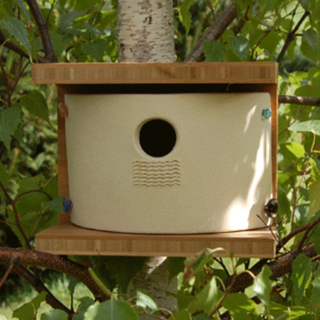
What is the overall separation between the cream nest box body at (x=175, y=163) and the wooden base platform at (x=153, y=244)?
42 mm

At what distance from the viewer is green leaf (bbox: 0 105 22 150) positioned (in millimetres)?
1036

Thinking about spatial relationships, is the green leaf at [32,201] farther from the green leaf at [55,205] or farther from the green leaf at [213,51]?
the green leaf at [213,51]

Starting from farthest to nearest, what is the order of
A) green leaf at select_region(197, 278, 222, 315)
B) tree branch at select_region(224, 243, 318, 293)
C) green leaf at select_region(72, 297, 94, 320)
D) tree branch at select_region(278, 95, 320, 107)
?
tree branch at select_region(278, 95, 320, 107) → tree branch at select_region(224, 243, 318, 293) → green leaf at select_region(72, 297, 94, 320) → green leaf at select_region(197, 278, 222, 315)

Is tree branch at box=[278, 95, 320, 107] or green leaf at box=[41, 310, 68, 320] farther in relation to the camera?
tree branch at box=[278, 95, 320, 107]

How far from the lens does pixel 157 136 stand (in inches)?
50.1

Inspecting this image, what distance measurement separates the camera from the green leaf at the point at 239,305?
0.73m

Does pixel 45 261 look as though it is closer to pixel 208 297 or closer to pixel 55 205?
pixel 55 205

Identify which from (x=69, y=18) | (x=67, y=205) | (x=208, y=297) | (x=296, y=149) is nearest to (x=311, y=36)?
(x=296, y=149)

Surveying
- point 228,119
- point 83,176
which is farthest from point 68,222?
point 228,119

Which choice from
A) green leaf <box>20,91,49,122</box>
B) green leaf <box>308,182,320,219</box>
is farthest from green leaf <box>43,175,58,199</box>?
green leaf <box>308,182,320,219</box>

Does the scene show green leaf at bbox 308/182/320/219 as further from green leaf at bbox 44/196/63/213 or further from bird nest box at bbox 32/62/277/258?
green leaf at bbox 44/196/63/213

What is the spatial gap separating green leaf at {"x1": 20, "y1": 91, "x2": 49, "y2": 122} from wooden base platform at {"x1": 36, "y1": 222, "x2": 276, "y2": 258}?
0.38 m

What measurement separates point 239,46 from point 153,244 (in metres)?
0.49

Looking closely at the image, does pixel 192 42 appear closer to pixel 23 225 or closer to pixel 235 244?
pixel 23 225
